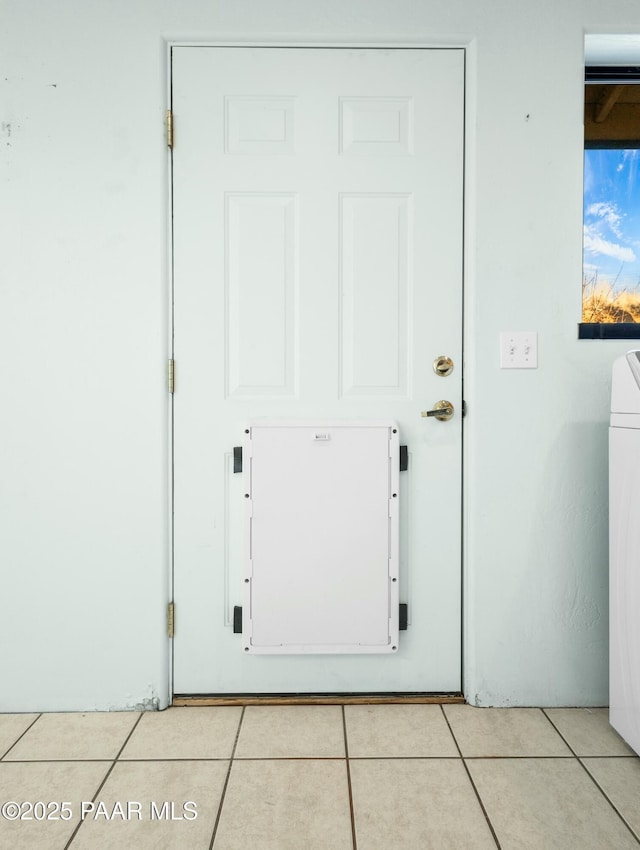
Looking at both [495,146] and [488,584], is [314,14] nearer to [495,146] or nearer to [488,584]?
[495,146]

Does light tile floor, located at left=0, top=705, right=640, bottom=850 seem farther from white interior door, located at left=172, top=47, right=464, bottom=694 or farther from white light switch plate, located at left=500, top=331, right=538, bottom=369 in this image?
white light switch plate, located at left=500, top=331, right=538, bottom=369

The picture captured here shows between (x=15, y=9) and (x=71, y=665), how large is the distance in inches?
80.1

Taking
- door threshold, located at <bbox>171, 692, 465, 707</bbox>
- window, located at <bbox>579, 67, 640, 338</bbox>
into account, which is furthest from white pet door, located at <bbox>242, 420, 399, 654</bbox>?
window, located at <bbox>579, 67, 640, 338</bbox>

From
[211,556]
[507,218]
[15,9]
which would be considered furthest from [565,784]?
[15,9]

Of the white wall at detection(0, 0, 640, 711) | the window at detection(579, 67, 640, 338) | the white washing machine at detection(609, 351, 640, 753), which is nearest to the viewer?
the white washing machine at detection(609, 351, 640, 753)

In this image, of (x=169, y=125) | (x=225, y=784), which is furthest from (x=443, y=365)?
(x=225, y=784)

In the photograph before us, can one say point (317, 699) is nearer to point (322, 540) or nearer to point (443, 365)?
point (322, 540)

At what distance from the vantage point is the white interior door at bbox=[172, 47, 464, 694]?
6.10 feet

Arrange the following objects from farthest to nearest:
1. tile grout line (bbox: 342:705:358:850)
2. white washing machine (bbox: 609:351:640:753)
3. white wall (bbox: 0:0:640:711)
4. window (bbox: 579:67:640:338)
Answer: window (bbox: 579:67:640:338), white wall (bbox: 0:0:640:711), white washing machine (bbox: 609:351:640:753), tile grout line (bbox: 342:705:358:850)

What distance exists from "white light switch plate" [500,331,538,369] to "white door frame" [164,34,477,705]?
0.11 metres

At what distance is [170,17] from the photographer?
5.95 ft

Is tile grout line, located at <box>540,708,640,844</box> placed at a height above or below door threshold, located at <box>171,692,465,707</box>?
below

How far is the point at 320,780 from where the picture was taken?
5.00ft

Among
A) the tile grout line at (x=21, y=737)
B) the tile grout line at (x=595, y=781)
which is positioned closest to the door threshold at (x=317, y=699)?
the tile grout line at (x=595, y=781)
